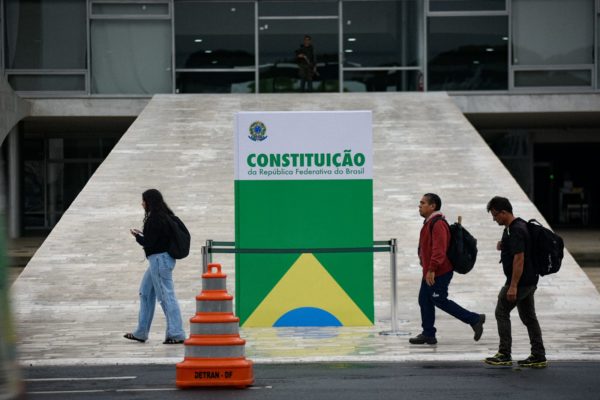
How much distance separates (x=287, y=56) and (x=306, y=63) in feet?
4.10

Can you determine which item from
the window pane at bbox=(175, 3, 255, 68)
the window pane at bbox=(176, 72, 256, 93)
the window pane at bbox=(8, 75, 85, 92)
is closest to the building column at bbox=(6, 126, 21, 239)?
the window pane at bbox=(8, 75, 85, 92)

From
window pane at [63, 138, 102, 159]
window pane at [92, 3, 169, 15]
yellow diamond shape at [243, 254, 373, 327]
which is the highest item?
window pane at [92, 3, 169, 15]

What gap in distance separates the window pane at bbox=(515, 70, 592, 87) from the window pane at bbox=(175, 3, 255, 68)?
7.29 m

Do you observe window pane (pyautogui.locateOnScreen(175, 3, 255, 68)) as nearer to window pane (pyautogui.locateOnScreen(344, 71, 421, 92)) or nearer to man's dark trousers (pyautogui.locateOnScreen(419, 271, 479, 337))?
window pane (pyautogui.locateOnScreen(344, 71, 421, 92))

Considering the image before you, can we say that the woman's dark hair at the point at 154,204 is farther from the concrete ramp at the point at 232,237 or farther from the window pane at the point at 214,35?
the window pane at the point at 214,35

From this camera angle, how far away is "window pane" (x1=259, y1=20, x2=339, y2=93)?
104 feet

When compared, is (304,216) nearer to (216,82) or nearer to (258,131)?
(258,131)

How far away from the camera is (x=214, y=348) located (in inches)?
376

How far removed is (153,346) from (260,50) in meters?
20.1

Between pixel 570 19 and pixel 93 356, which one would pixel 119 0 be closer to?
pixel 570 19

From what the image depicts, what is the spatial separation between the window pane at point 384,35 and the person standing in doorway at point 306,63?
1282 mm

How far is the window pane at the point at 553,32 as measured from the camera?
102 feet

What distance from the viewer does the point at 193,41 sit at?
103 ft

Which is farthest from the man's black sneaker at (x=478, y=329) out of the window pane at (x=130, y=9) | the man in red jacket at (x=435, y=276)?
the window pane at (x=130, y=9)
